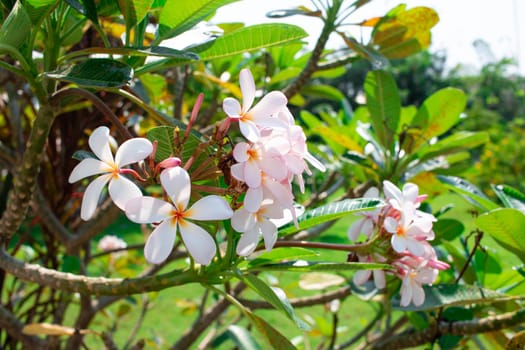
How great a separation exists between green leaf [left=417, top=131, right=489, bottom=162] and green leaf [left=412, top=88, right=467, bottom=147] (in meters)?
0.03

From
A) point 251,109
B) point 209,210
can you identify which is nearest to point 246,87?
point 251,109

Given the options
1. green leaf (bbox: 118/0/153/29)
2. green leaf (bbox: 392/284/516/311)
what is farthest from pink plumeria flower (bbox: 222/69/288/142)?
green leaf (bbox: 392/284/516/311)

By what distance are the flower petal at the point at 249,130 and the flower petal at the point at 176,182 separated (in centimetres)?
6

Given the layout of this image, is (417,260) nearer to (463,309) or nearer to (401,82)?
(463,309)

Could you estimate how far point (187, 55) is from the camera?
57 cm

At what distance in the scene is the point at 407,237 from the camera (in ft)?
2.18

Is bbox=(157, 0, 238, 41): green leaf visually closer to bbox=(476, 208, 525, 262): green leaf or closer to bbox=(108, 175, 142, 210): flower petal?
bbox=(108, 175, 142, 210): flower petal

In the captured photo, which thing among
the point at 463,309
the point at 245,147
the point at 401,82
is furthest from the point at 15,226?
the point at 401,82

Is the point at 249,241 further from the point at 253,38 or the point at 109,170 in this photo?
the point at 253,38

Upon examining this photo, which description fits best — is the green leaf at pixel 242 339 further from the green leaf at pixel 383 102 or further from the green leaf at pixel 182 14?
the green leaf at pixel 182 14

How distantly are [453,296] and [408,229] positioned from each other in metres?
0.22

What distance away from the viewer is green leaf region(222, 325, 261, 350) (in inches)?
42.8

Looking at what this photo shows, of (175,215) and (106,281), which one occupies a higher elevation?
(175,215)

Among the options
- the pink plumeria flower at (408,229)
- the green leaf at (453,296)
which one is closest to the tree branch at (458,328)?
the green leaf at (453,296)
